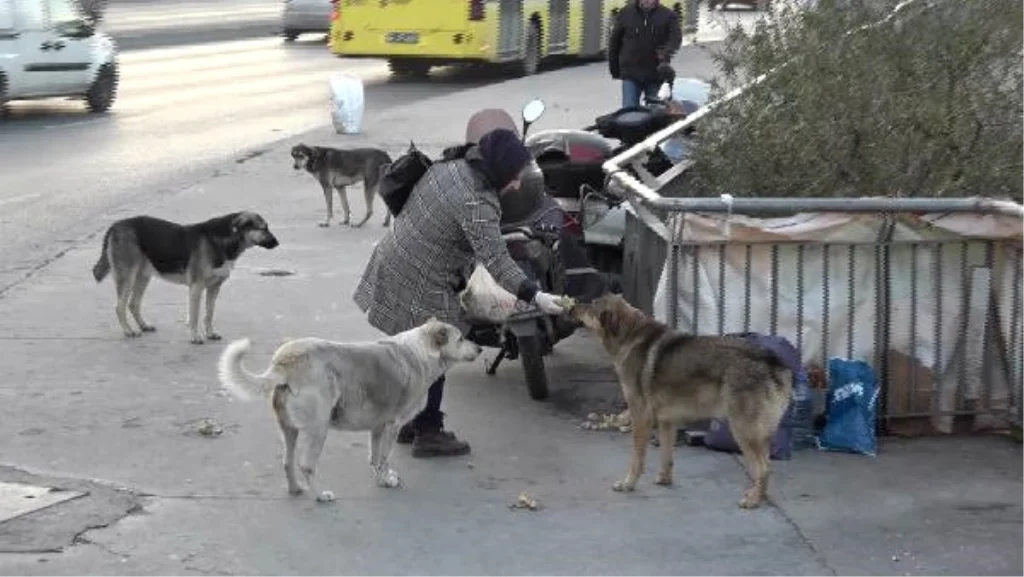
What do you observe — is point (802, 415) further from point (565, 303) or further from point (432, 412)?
point (432, 412)

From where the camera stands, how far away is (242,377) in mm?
7008

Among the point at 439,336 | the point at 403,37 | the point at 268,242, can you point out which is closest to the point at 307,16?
the point at 403,37

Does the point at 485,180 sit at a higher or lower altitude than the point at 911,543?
higher

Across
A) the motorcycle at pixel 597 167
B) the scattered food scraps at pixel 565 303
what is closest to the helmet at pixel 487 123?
the motorcycle at pixel 597 167

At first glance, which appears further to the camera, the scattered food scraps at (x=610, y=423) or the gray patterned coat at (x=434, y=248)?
the scattered food scraps at (x=610, y=423)

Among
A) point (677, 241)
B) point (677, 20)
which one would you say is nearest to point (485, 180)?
point (677, 241)

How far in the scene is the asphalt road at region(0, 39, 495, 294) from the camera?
595 inches

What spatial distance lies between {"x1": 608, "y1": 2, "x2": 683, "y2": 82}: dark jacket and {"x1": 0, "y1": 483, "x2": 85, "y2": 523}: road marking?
10795mm

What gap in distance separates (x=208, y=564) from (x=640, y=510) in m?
1.86

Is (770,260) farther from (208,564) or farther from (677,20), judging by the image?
(677,20)

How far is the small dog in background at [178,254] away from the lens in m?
10.3

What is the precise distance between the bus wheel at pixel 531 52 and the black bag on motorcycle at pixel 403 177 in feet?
68.6

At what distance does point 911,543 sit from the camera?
664cm

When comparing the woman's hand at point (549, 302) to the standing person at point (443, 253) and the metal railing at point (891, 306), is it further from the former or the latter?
the metal railing at point (891, 306)
